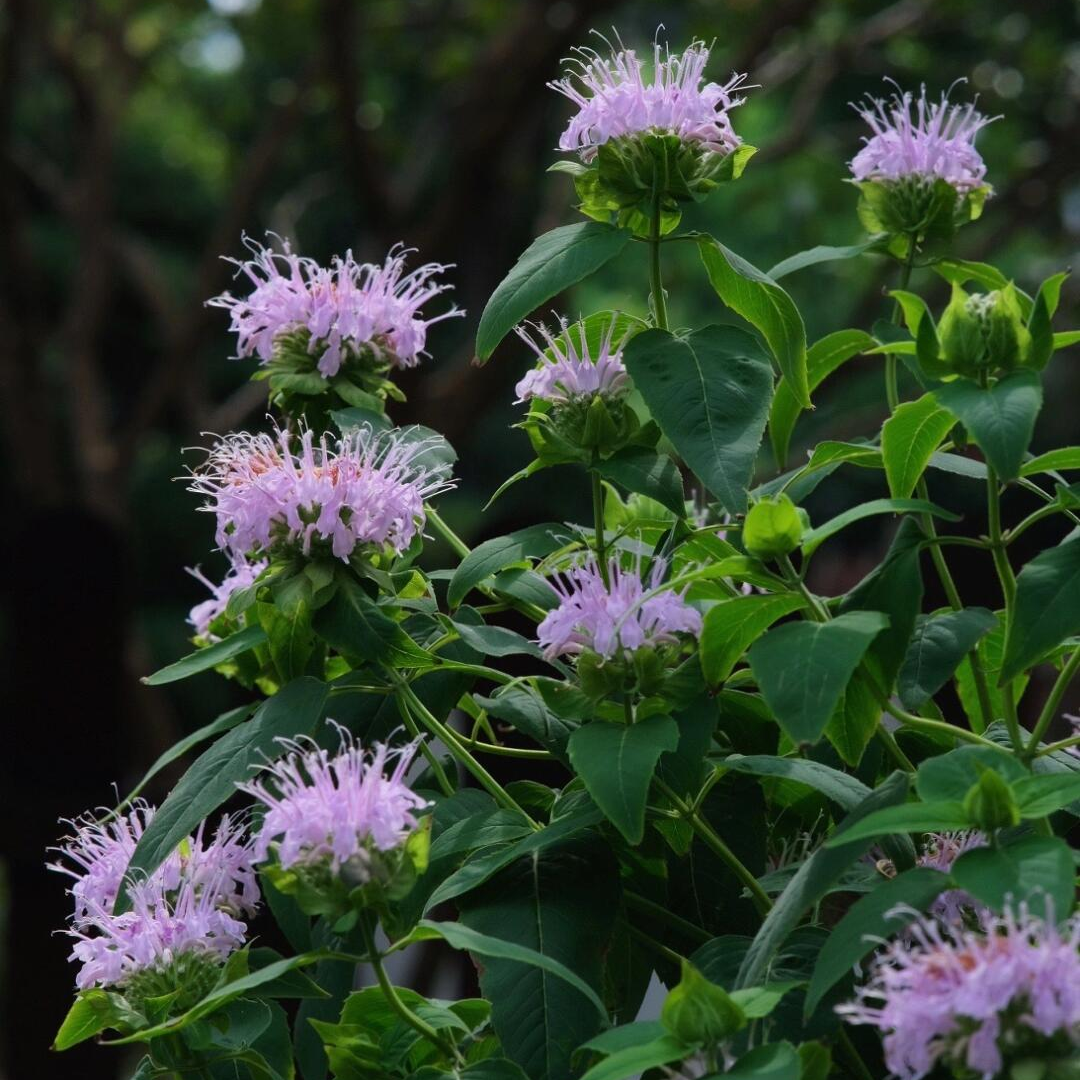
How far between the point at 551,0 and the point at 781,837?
2096 millimetres

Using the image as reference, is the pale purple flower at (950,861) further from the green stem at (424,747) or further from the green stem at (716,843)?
the green stem at (424,747)

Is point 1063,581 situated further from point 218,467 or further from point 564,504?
point 564,504

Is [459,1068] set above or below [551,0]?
below

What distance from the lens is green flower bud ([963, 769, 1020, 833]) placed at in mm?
430

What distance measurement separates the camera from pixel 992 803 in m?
0.43

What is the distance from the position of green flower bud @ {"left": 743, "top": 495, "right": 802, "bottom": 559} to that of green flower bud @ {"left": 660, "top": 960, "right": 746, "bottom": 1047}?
15 centimetres

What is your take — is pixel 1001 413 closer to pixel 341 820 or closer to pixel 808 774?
pixel 808 774

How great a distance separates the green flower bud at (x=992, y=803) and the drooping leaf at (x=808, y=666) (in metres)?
0.05

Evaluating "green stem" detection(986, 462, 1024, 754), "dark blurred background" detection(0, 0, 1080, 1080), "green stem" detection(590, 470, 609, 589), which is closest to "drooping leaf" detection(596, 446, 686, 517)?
"green stem" detection(590, 470, 609, 589)

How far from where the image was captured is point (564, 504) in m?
5.04

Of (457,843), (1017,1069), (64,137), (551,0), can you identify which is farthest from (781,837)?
(64,137)

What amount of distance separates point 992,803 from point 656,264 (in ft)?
0.80

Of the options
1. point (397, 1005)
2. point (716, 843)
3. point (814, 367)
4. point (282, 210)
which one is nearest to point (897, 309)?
point (814, 367)

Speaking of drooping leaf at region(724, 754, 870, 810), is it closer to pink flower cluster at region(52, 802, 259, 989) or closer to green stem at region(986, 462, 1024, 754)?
green stem at region(986, 462, 1024, 754)
